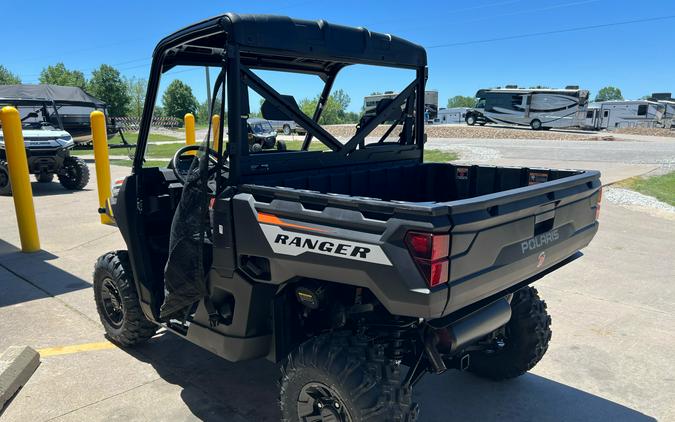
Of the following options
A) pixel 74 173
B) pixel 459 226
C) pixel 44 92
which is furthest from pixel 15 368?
pixel 44 92

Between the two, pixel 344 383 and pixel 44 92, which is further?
pixel 44 92

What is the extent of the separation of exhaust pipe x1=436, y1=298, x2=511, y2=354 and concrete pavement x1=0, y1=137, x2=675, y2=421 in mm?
790

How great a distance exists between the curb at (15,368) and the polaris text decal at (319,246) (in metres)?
2.09

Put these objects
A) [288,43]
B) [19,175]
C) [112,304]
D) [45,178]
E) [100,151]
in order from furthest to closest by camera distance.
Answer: [45,178] < [100,151] < [19,175] < [112,304] < [288,43]

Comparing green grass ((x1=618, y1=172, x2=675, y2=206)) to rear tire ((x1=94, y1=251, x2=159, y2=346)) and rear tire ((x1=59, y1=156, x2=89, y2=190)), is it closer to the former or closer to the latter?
rear tire ((x1=94, y1=251, x2=159, y2=346))

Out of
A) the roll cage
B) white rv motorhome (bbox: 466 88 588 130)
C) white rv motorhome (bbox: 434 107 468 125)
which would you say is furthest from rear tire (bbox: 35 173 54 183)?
white rv motorhome (bbox: 434 107 468 125)

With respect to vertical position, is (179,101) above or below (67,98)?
above

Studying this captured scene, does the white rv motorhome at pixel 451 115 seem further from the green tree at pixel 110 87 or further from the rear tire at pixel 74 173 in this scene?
the rear tire at pixel 74 173

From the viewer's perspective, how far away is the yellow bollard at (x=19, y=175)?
6215mm

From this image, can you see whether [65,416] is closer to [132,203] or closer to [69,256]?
[132,203]

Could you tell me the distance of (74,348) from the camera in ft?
12.9

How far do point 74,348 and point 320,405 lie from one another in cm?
239

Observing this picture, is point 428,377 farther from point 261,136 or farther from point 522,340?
point 261,136

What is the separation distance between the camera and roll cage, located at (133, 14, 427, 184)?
263 cm
